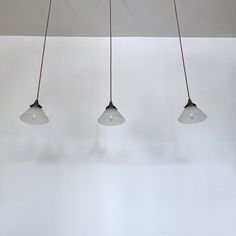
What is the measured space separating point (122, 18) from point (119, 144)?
1.56 meters

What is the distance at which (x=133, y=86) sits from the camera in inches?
116

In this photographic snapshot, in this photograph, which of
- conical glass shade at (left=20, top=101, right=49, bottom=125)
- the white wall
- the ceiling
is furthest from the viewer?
the ceiling

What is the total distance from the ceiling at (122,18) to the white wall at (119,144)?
13cm

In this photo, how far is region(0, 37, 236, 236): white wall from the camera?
239 centimetres

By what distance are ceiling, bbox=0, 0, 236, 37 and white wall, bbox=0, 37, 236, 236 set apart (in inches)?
5.1

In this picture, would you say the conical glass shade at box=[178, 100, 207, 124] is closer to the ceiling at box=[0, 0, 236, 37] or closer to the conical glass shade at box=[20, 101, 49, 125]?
the conical glass shade at box=[20, 101, 49, 125]

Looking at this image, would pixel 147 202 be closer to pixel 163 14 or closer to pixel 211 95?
pixel 211 95

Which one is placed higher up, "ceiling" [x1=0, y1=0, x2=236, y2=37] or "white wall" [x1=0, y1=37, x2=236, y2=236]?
"ceiling" [x1=0, y1=0, x2=236, y2=37]

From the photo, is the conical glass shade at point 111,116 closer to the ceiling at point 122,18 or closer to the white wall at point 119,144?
the white wall at point 119,144

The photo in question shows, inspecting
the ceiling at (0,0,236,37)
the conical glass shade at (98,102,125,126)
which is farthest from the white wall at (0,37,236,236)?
the conical glass shade at (98,102,125,126)

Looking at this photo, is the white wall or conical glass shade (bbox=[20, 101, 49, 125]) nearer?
conical glass shade (bbox=[20, 101, 49, 125])

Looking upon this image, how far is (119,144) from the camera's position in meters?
2.66

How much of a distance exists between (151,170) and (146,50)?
1.58 meters

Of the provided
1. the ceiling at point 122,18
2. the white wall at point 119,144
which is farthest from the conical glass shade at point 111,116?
the ceiling at point 122,18
